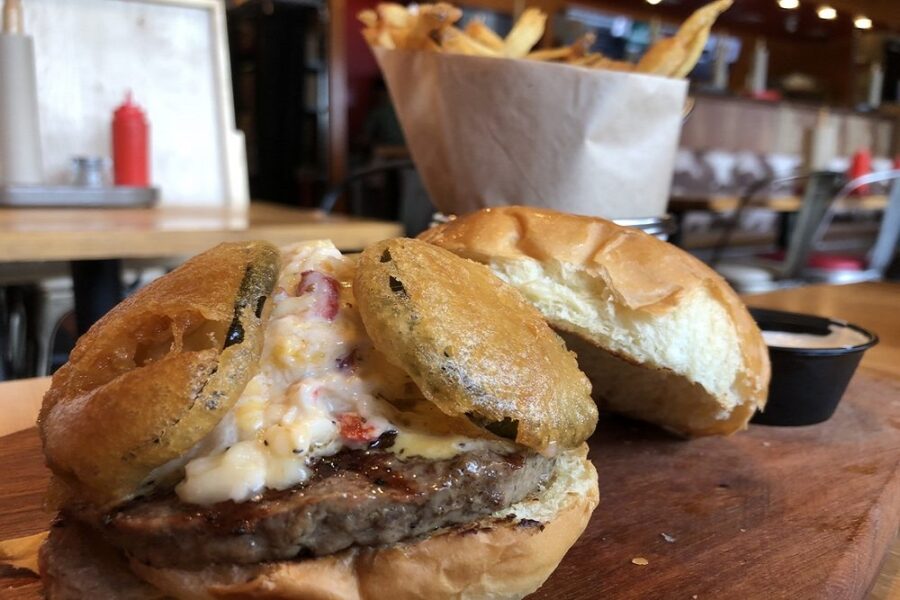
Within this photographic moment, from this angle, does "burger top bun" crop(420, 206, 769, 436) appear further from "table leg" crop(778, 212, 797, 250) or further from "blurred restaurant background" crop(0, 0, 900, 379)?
"table leg" crop(778, 212, 797, 250)

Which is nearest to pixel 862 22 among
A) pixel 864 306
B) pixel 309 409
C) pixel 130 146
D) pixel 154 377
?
pixel 864 306

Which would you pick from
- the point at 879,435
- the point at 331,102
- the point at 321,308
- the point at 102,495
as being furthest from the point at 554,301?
the point at 331,102

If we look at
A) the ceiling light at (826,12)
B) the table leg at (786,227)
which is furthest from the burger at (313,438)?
the ceiling light at (826,12)

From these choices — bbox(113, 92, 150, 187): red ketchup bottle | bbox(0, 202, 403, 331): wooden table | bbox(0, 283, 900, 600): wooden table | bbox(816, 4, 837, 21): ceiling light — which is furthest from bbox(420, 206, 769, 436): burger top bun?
bbox(816, 4, 837, 21): ceiling light

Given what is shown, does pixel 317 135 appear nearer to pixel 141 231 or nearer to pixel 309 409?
pixel 141 231

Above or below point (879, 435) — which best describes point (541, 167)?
above

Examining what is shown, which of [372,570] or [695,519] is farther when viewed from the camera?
[695,519]

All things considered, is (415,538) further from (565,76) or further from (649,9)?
(649,9)
